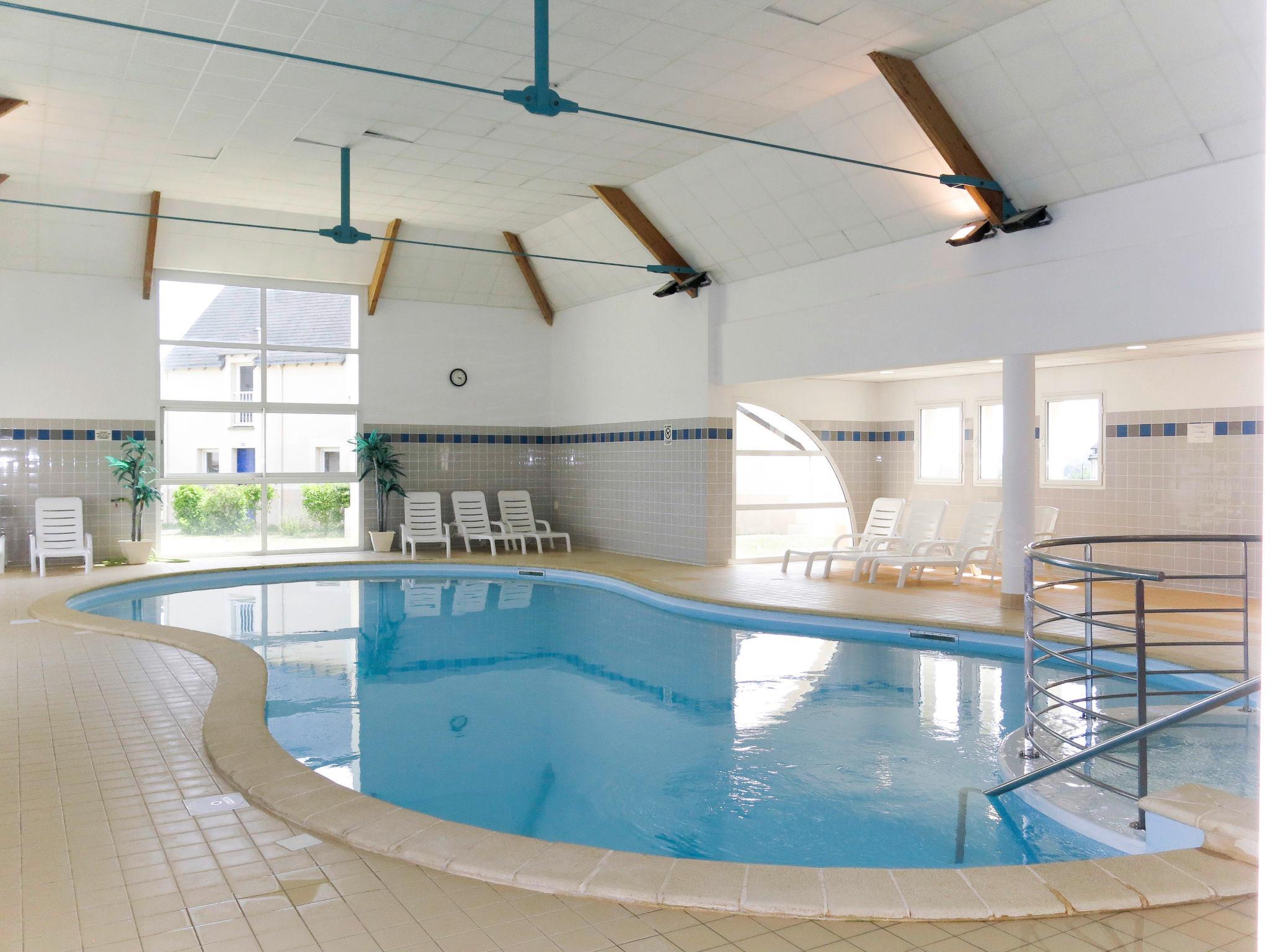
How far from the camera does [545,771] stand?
15.5 feet

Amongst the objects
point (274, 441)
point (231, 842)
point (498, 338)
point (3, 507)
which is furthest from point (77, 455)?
point (231, 842)

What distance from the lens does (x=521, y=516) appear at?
13602 mm

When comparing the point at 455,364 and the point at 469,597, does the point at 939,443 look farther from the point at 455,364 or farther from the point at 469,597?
the point at 455,364

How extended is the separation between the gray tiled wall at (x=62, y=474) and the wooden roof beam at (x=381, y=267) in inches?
117

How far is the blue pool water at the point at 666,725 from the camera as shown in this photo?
3988 mm

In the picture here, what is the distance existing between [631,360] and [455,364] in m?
2.67

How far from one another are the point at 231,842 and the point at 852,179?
23.3ft

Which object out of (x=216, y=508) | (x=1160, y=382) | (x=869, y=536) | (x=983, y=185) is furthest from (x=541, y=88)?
(x=216, y=508)

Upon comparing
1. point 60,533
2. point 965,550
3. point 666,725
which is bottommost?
point 666,725

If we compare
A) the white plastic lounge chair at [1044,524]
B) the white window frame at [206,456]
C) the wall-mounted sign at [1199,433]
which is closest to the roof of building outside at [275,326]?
the white window frame at [206,456]

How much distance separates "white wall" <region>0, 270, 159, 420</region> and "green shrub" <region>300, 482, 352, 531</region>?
2.07 meters

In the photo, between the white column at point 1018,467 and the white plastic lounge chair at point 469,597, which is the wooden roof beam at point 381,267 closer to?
the white plastic lounge chair at point 469,597

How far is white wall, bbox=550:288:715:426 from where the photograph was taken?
11.2m

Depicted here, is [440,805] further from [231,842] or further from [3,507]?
[3,507]
